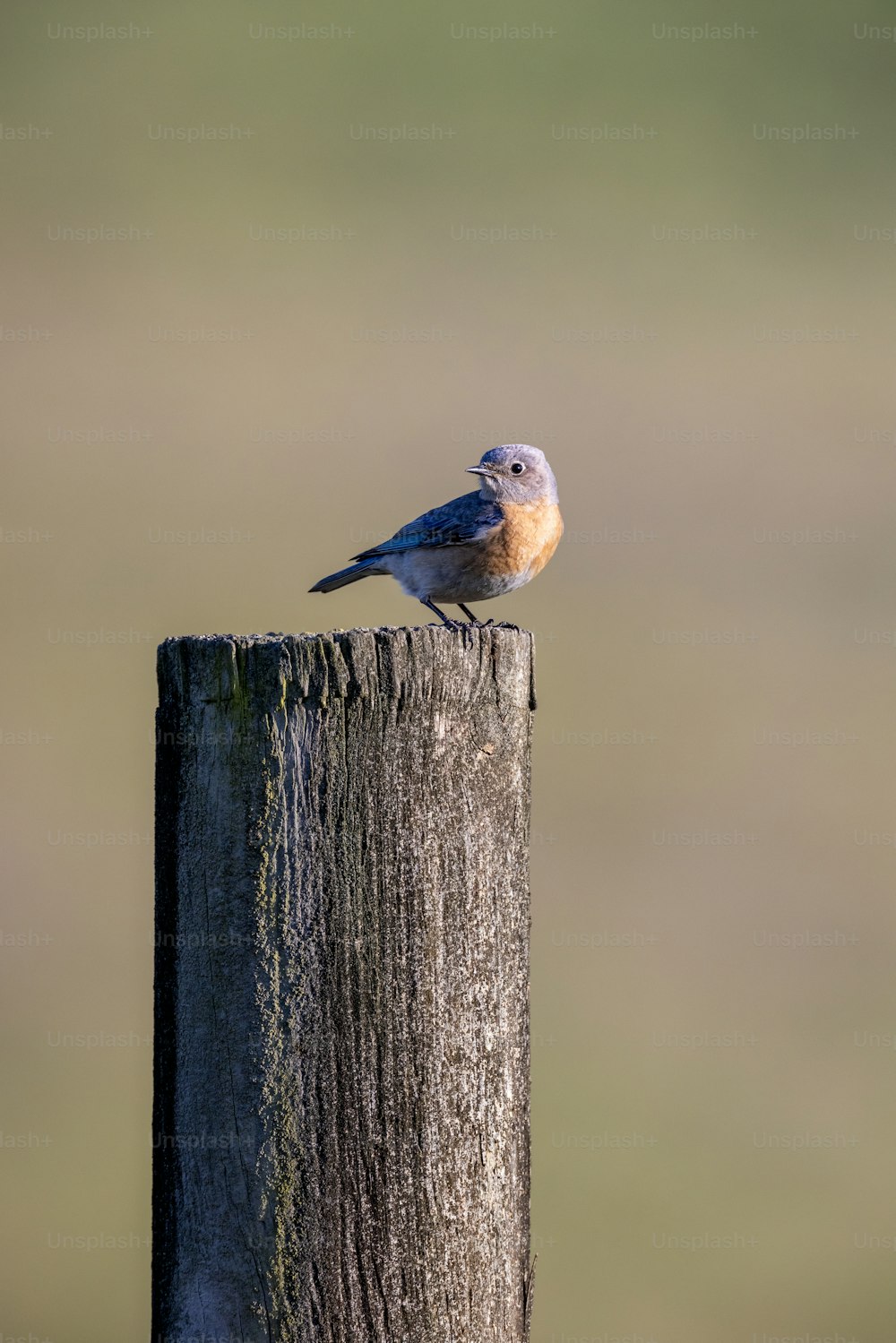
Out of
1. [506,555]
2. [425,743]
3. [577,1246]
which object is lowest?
[577,1246]

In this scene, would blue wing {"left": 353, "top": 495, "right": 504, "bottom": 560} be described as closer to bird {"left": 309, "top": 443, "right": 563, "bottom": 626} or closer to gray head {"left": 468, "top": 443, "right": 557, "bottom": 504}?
bird {"left": 309, "top": 443, "right": 563, "bottom": 626}

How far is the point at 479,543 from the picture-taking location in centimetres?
724

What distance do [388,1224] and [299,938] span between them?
1.95ft

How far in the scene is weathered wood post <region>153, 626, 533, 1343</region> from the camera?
8.83 feet

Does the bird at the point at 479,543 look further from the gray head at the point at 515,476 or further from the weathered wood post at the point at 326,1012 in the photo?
the weathered wood post at the point at 326,1012

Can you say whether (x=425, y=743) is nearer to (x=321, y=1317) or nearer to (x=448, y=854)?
(x=448, y=854)

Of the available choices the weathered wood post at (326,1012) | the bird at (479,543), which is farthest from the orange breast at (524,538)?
the weathered wood post at (326,1012)

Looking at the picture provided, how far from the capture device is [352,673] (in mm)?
2787

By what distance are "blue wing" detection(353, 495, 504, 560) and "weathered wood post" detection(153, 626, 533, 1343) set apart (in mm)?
Answer: 4404

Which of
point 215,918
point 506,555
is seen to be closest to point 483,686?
point 215,918

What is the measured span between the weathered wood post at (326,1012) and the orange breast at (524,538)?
4.44 metres

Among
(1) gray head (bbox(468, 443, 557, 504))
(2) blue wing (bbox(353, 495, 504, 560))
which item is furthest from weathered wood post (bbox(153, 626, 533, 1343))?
(1) gray head (bbox(468, 443, 557, 504))

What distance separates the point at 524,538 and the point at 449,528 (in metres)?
0.42

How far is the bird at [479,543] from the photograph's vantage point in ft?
23.8
